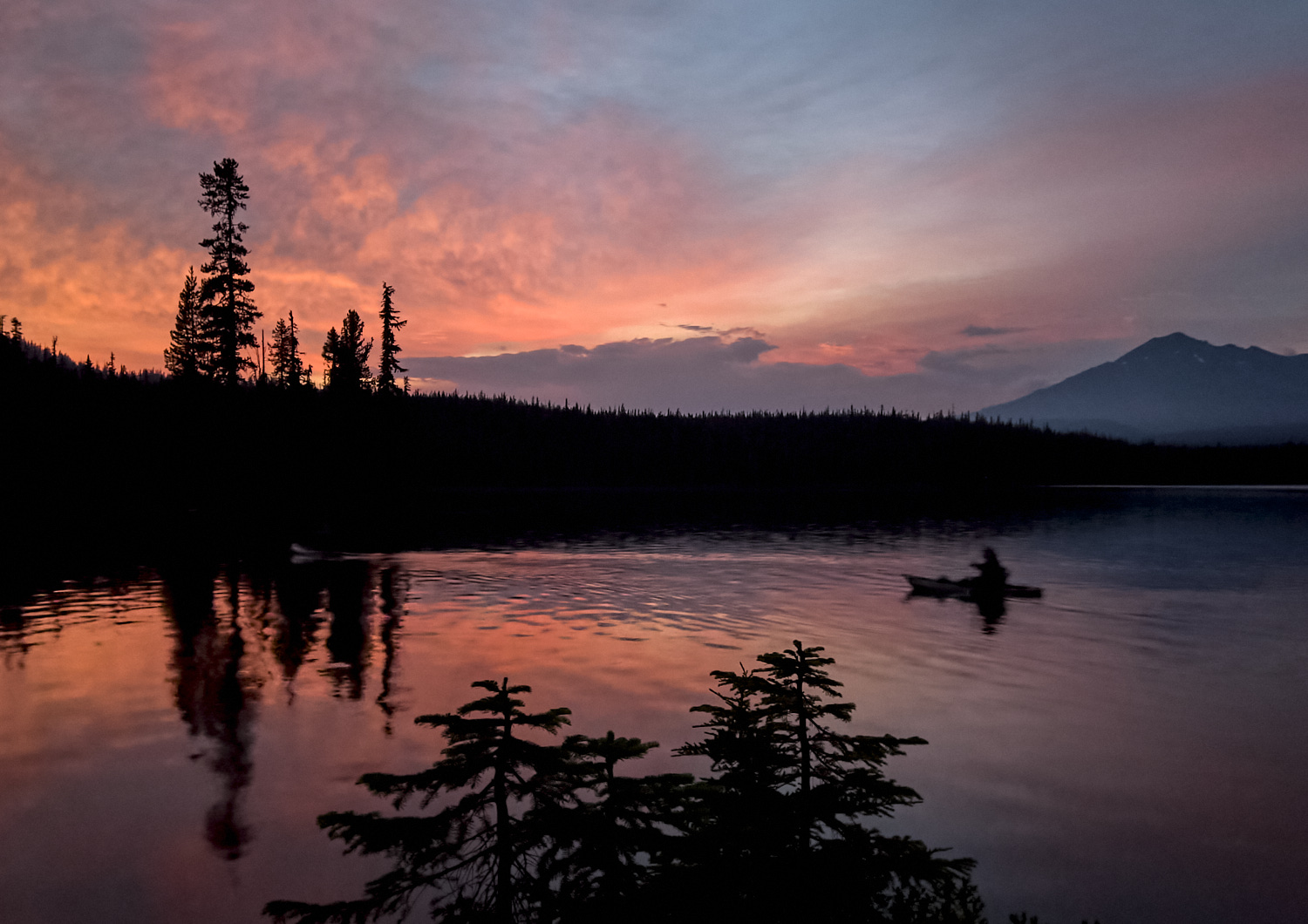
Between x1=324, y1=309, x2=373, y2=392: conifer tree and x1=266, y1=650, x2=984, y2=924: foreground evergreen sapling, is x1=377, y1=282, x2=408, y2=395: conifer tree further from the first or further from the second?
x1=266, y1=650, x2=984, y2=924: foreground evergreen sapling

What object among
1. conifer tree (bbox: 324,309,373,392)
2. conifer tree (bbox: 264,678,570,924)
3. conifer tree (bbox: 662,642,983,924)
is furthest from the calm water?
conifer tree (bbox: 324,309,373,392)

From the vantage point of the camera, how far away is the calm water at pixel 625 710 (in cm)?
1331

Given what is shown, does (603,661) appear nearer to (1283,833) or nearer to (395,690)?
(395,690)

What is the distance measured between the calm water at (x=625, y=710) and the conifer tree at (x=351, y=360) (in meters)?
55.7

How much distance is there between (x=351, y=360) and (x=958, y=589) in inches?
3318

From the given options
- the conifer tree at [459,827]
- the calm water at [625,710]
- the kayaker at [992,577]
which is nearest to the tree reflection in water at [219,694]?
the calm water at [625,710]

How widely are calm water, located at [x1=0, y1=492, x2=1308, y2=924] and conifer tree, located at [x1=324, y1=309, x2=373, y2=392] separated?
183 feet

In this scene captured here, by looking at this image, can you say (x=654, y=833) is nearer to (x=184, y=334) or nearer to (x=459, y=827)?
(x=459, y=827)

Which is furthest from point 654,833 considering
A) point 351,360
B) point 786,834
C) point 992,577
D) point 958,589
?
point 351,360

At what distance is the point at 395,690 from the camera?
23.6 meters

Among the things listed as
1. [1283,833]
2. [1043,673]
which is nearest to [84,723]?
[1283,833]

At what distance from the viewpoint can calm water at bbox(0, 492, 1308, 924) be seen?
524 inches

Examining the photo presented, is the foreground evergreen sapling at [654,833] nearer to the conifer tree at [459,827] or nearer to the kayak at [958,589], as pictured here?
the conifer tree at [459,827]

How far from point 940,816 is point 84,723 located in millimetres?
20920
